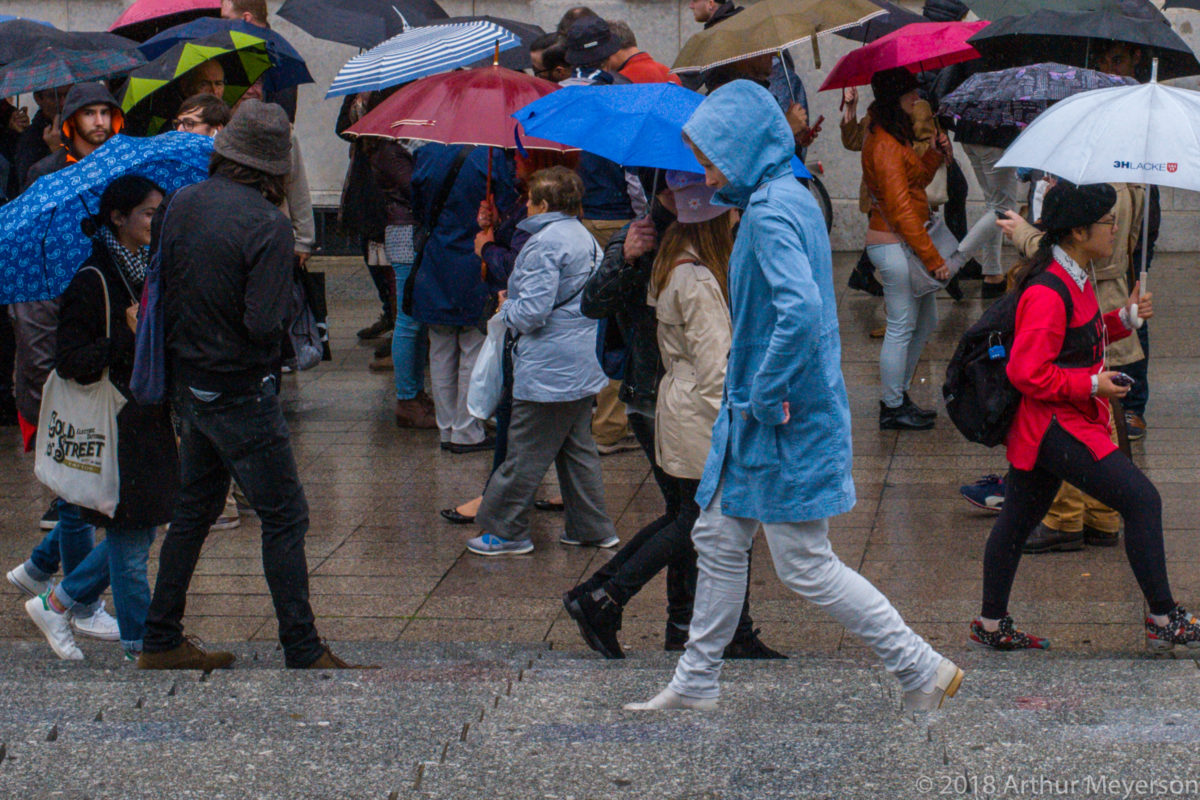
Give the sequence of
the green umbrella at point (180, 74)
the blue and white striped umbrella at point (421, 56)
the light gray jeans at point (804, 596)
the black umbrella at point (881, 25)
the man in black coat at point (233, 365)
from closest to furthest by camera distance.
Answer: the light gray jeans at point (804, 596) → the man in black coat at point (233, 365) → the blue and white striped umbrella at point (421, 56) → the green umbrella at point (180, 74) → the black umbrella at point (881, 25)

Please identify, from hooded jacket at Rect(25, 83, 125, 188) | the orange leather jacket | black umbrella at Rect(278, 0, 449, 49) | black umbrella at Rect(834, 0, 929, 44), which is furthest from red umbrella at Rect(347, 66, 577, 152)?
black umbrella at Rect(834, 0, 929, 44)

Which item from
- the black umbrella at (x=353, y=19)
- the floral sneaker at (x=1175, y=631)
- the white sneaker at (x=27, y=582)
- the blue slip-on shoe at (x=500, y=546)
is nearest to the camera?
the floral sneaker at (x=1175, y=631)

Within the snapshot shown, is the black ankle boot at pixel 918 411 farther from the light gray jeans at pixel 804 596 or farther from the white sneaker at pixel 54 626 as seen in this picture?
the white sneaker at pixel 54 626

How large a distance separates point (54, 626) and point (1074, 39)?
18.0 ft

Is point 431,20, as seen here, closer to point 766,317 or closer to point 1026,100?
point 1026,100

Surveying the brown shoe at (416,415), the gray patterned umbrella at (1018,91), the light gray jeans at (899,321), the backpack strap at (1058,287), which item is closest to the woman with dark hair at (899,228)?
the light gray jeans at (899,321)

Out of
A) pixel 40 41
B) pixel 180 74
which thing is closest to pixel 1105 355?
pixel 180 74

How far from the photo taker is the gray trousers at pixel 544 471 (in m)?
5.96

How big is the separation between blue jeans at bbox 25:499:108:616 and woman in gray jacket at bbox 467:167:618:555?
1.61 meters

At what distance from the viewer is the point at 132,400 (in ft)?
15.2

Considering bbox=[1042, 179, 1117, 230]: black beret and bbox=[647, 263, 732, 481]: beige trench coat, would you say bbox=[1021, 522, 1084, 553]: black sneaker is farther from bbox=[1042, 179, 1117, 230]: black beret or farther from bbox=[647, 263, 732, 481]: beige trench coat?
bbox=[647, 263, 732, 481]: beige trench coat

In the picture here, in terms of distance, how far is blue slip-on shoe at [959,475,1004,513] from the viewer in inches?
251

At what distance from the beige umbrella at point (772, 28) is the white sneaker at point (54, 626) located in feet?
13.2

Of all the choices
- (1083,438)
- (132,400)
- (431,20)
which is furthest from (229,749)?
(431,20)
